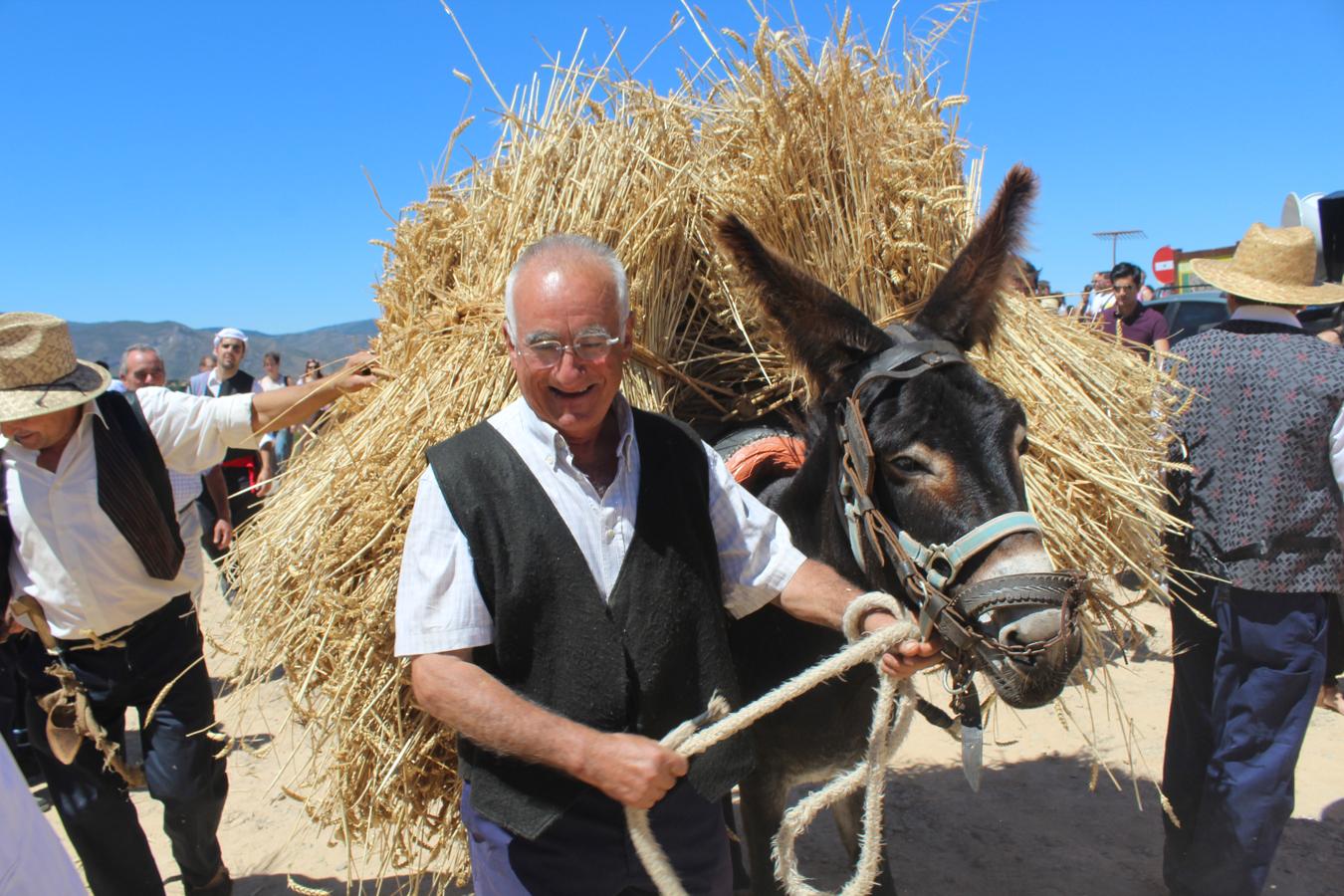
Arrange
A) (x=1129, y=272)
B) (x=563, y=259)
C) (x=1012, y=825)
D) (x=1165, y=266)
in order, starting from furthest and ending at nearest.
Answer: (x=1165, y=266)
(x=1129, y=272)
(x=1012, y=825)
(x=563, y=259)

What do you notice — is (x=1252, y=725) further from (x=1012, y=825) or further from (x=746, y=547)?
(x=746, y=547)

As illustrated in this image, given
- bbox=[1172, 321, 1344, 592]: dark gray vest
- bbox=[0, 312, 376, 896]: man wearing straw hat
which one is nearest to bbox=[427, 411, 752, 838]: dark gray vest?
bbox=[0, 312, 376, 896]: man wearing straw hat

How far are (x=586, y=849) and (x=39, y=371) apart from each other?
2131mm

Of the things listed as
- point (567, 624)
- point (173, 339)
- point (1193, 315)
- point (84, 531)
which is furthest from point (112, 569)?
point (173, 339)

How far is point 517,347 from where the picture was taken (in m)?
1.65

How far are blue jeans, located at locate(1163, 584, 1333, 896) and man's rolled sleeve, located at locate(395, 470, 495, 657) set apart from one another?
2467 millimetres

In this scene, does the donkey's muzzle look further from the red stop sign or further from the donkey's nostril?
the red stop sign

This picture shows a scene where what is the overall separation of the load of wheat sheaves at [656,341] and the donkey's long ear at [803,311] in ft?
0.69

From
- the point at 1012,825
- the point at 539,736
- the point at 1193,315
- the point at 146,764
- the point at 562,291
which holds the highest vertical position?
the point at 562,291

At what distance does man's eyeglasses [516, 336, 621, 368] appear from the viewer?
5.24 feet

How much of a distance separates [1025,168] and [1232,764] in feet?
6.72

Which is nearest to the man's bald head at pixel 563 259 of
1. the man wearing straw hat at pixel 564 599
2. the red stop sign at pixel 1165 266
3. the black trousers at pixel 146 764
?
the man wearing straw hat at pixel 564 599

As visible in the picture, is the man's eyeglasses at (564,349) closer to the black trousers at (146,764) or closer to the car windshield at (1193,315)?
the black trousers at (146,764)

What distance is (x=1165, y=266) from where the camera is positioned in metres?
17.6
